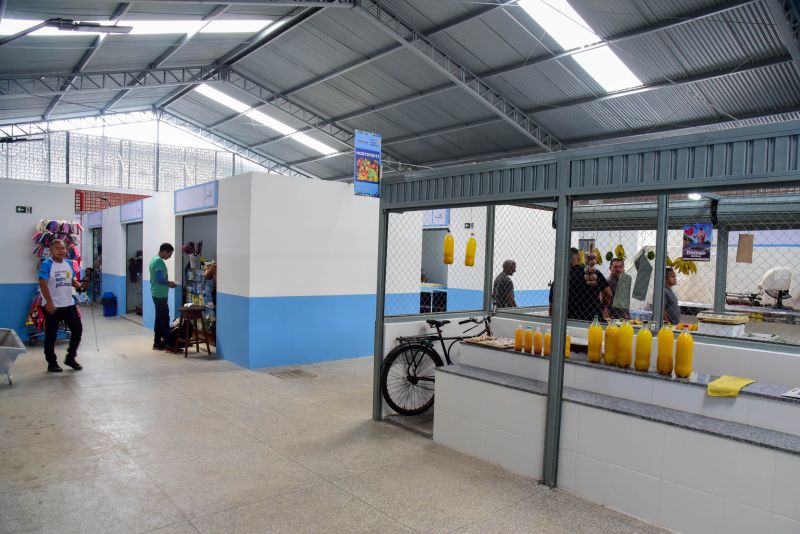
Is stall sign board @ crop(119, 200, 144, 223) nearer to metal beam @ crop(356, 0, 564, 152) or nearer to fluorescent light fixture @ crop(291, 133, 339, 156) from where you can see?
metal beam @ crop(356, 0, 564, 152)

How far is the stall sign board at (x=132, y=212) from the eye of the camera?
10.3m

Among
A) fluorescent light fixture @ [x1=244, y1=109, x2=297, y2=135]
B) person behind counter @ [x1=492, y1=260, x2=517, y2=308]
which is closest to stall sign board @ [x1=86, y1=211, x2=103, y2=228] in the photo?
fluorescent light fixture @ [x1=244, y1=109, x2=297, y2=135]

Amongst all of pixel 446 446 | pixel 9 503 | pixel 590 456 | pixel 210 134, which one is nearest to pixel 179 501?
pixel 9 503

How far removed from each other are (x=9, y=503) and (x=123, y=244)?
392 inches

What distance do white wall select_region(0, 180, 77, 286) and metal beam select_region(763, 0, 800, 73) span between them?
33.6ft

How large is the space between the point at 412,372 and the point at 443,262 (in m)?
4.11

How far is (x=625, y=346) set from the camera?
3.59 metres

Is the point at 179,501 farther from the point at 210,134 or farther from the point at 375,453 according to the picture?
the point at 210,134

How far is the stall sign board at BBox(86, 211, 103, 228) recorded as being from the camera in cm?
1342

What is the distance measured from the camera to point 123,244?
11828mm

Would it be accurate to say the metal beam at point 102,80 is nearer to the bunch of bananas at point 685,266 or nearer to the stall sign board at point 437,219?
the stall sign board at point 437,219

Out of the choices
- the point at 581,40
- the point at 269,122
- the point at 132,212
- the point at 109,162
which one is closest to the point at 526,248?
the point at 581,40

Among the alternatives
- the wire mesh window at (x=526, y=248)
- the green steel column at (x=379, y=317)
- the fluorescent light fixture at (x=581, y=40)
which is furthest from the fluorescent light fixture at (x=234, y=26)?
the green steel column at (x=379, y=317)

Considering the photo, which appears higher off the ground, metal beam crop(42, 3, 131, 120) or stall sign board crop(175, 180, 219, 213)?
metal beam crop(42, 3, 131, 120)
